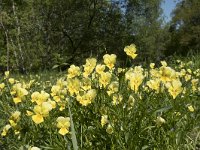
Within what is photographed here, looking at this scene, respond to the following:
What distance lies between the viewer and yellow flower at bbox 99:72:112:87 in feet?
8.76

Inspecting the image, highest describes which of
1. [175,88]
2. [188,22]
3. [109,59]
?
[109,59]

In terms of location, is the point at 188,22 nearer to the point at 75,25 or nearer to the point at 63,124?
the point at 75,25

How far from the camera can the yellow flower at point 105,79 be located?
267cm

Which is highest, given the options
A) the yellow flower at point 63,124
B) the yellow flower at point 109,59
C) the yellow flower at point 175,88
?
the yellow flower at point 109,59

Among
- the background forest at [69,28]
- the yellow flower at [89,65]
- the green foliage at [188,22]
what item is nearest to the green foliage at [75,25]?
the background forest at [69,28]

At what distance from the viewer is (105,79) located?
2.69 metres

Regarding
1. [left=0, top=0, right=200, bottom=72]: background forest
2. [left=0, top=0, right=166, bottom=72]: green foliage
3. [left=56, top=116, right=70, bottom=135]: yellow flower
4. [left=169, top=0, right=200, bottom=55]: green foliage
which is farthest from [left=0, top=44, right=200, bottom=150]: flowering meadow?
[left=169, top=0, right=200, bottom=55]: green foliage

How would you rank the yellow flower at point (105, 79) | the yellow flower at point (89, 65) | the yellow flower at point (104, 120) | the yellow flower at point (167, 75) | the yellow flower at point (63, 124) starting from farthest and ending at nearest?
the yellow flower at point (89, 65) < the yellow flower at point (105, 79) < the yellow flower at point (167, 75) < the yellow flower at point (104, 120) < the yellow flower at point (63, 124)

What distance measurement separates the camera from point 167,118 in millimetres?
2678

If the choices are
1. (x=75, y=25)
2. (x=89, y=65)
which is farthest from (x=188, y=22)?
(x=89, y=65)

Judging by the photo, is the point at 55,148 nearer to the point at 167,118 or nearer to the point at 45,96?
the point at 45,96

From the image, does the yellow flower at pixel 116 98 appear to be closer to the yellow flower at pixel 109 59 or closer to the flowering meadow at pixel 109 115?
the flowering meadow at pixel 109 115

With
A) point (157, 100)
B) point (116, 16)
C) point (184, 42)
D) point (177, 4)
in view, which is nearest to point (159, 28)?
point (177, 4)

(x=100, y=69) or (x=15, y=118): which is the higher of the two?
(x=100, y=69)
